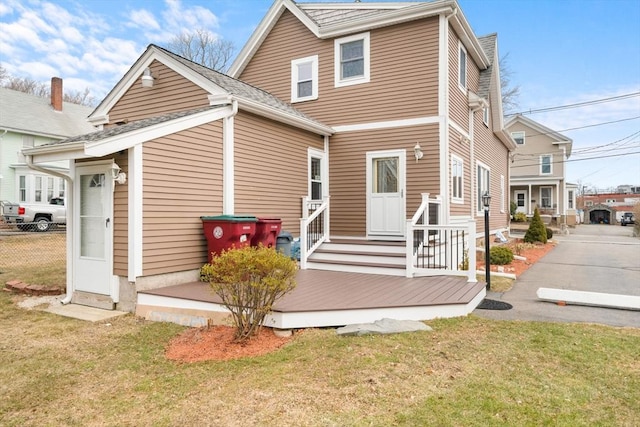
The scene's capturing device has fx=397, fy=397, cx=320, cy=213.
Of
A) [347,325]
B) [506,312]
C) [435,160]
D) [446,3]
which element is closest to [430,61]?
[446,3]

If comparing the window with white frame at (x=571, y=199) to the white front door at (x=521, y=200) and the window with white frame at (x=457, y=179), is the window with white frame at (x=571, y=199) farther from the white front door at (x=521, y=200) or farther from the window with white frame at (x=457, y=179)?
the window with white frame at (x=457, y=179)

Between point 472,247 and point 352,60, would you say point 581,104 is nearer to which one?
point 352,60

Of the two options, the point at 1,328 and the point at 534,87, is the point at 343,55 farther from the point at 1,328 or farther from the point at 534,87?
the point at 534,87

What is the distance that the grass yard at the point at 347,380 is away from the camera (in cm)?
296

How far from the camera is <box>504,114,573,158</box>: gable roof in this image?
28312mm

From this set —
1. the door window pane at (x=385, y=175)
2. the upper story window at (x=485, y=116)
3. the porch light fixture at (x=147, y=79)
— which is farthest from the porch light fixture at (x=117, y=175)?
the upper story window at (x=485, y=116)

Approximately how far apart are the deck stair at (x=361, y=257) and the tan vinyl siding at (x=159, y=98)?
12.9ft

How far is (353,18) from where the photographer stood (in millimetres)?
10531

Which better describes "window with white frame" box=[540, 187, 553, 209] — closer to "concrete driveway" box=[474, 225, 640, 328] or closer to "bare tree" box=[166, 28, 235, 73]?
"concrete driveway" box=[474, 225, 640, 328]

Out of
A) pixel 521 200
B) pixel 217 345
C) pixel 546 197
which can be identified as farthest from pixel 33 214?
pixel 546 197

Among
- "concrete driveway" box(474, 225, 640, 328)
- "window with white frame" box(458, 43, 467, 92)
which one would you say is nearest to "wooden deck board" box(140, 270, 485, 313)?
"concrete driveway" box(474, 225, 640, 328)

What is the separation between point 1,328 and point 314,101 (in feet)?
27.2

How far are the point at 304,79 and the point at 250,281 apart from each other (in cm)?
802

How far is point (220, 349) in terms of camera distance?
4.39 m
